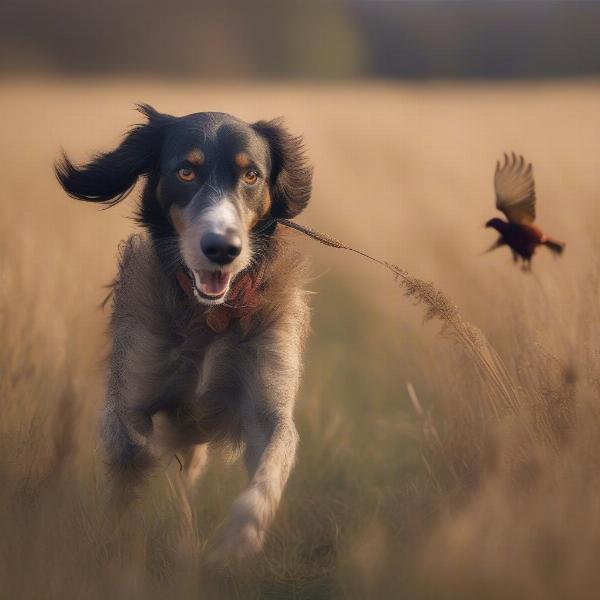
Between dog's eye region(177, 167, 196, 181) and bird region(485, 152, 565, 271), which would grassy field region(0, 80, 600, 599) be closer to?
bird region(485, 152, 565, 271)

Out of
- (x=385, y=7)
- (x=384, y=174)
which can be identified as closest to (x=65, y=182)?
(x=384, y=174)

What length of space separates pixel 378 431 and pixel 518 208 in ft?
9.87

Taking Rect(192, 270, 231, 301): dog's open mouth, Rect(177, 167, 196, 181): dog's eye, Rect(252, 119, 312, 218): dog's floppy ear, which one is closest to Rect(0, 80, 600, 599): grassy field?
Rect(252, 119, 312, 218): dog's floppy ear

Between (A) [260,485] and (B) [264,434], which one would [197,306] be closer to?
(B) [264,434]

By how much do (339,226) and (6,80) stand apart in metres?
12.0

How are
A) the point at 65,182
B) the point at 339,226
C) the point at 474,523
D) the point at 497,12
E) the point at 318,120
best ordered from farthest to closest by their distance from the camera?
the point at 497,12 → the point at 318,120 → the point at 339,226 → the point at 65,182 → the point at 474,523

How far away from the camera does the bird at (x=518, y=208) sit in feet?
16.6

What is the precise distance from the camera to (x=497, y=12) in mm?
35969

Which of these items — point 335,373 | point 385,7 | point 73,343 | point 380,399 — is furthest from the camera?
point 385,7

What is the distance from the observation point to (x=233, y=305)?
5.32 m

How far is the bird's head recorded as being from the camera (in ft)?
16.7

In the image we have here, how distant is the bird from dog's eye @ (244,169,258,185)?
4.03 ft

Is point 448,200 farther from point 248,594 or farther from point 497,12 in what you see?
point 497,12

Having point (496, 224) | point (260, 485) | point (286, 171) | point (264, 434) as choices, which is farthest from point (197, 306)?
point (496, 224)
